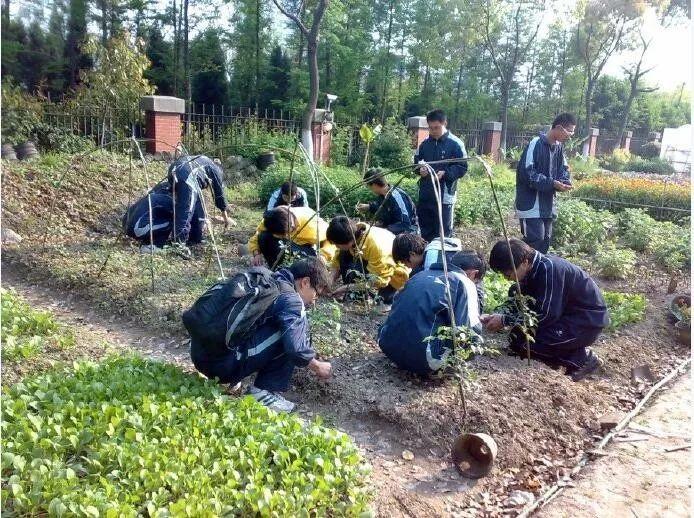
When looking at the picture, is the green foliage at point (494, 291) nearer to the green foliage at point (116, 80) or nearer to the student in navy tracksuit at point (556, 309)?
the student in navy tracksuit at point (556, 309)

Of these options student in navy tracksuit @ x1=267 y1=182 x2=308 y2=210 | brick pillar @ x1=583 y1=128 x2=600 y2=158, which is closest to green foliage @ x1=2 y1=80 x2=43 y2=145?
student in navy tracksuit @ x1=267 y1=182 x2=308 y2=210

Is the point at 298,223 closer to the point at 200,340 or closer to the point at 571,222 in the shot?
the point at 200,340

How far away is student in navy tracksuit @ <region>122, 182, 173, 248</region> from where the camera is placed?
677cm

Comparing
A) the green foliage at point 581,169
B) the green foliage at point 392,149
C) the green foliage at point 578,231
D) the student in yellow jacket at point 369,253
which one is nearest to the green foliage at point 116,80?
the green foliage at point 392,149

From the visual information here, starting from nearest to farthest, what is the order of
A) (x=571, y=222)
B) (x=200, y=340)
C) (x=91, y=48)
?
(x=200, y=340)
(x=571, y=222)
(x=91, y=48)

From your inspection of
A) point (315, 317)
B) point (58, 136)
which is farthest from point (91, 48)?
point (315, 317)

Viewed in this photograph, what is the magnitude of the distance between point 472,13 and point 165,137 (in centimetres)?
1747

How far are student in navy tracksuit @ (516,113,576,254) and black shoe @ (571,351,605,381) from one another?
6.82 feet

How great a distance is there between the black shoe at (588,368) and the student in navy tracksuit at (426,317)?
108 cm

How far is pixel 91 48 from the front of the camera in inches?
547

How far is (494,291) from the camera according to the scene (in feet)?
18.5

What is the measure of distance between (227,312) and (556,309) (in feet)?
7.41

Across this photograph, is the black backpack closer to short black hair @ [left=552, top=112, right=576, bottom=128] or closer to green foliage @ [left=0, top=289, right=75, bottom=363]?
green foliage @ [left=0, top=289, right=75, bottom=363]

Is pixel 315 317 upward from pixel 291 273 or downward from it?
downward
